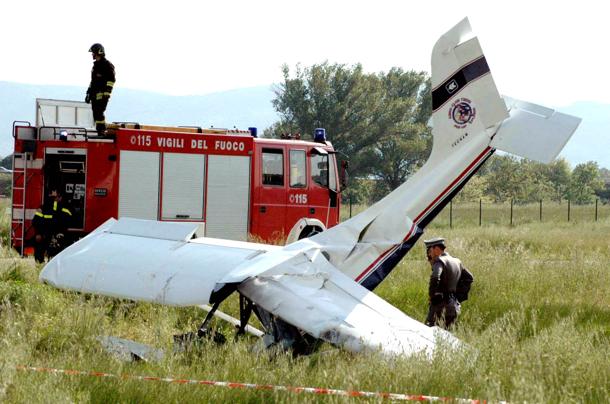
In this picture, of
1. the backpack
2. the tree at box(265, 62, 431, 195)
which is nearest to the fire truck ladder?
the backpack

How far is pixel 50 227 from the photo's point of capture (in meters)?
16.0

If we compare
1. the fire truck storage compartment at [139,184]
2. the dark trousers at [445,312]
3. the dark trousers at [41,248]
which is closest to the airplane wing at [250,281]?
the dark trousers at [445,312]

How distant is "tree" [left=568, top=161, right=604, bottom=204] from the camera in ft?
263

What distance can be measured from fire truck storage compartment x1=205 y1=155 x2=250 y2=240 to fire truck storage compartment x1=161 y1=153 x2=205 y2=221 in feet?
0.59

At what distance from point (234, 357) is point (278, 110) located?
5092 cm

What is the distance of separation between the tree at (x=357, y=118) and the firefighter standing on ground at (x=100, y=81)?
37.8 metres

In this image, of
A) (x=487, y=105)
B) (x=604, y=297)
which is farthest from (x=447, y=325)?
(x=604, y=297)

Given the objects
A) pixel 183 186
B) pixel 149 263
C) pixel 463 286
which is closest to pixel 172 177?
pixel 183 186

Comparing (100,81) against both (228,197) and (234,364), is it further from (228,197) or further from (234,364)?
(234,364)

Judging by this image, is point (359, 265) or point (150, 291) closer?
point (150, 291)

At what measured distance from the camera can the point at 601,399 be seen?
7.09 m

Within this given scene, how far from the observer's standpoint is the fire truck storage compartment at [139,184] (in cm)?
1666

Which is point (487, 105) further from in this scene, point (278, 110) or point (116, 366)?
point (278, 110)

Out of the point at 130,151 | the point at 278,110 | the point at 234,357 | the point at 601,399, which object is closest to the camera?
the point at 601,399
